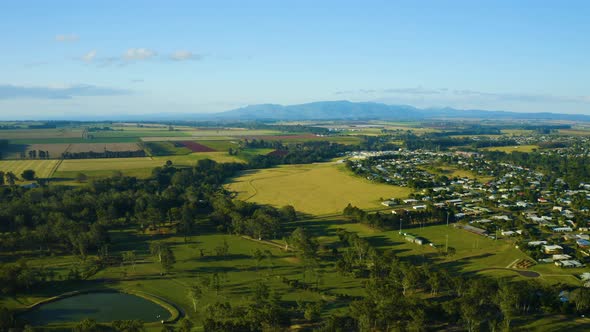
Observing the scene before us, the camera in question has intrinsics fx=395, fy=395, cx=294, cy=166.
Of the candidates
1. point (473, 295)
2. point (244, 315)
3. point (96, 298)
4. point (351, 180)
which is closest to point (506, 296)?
point (473, 295)

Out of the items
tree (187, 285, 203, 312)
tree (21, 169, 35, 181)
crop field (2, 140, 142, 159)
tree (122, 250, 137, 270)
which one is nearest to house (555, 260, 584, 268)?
tree (187, 285, 203, 312)

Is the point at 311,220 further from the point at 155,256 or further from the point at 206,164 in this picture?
the point at 206,164

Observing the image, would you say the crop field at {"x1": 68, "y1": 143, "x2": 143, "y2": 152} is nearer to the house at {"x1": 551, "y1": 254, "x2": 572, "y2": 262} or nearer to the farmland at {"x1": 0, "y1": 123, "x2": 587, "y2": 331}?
the farmland at {"x1": 0, "y1": 123, "x2": 587, "y2": 331}

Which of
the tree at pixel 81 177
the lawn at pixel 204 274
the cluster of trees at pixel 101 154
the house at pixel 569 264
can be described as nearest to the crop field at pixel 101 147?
the cluster of trees at pixel 101 154

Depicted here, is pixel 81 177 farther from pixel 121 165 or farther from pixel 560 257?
pixel 560 257

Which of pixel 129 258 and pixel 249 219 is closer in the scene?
pixel 129 258

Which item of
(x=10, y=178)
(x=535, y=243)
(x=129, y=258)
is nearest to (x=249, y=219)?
(x=129, y=258)

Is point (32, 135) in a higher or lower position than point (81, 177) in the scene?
higher
